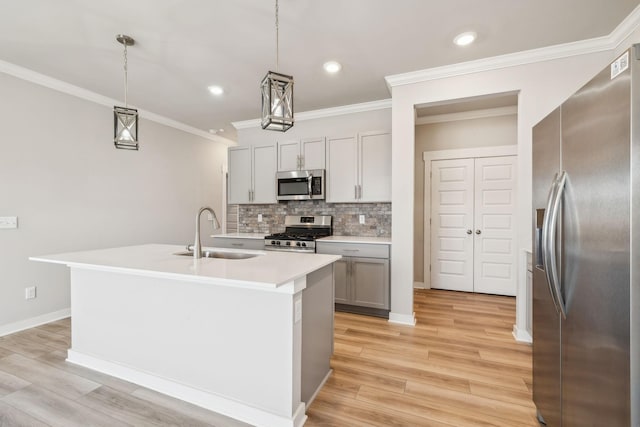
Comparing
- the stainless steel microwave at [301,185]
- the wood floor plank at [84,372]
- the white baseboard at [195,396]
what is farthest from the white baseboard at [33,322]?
the stainless steel microwave at [301,185]

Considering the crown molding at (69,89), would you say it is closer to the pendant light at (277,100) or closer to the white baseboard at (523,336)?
the pendant light at (277,100)

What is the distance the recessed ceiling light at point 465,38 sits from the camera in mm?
2387

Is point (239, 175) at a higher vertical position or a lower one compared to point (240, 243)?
higher

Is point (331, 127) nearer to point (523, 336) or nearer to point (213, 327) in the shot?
point (213, 327)

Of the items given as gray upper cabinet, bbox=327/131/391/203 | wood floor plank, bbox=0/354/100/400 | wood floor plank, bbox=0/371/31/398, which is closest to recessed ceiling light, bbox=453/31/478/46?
gray upper cabinet, bbox=327/131/391/203

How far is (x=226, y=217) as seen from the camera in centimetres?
589

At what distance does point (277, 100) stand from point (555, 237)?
164 cm

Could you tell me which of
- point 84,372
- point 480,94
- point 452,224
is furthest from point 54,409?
point 452,224

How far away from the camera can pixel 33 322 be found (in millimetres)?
3061

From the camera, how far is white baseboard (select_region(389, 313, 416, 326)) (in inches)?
124

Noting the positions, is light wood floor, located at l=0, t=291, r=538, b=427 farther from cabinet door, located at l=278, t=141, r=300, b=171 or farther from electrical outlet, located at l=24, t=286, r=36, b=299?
cabinet door, located at l=278, t=141, r=300, b=171

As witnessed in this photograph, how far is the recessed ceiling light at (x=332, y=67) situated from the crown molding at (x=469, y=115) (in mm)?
2036

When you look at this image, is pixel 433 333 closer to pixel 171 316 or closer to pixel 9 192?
pixel 171 316

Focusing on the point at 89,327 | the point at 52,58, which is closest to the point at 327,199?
the point at 89,327
